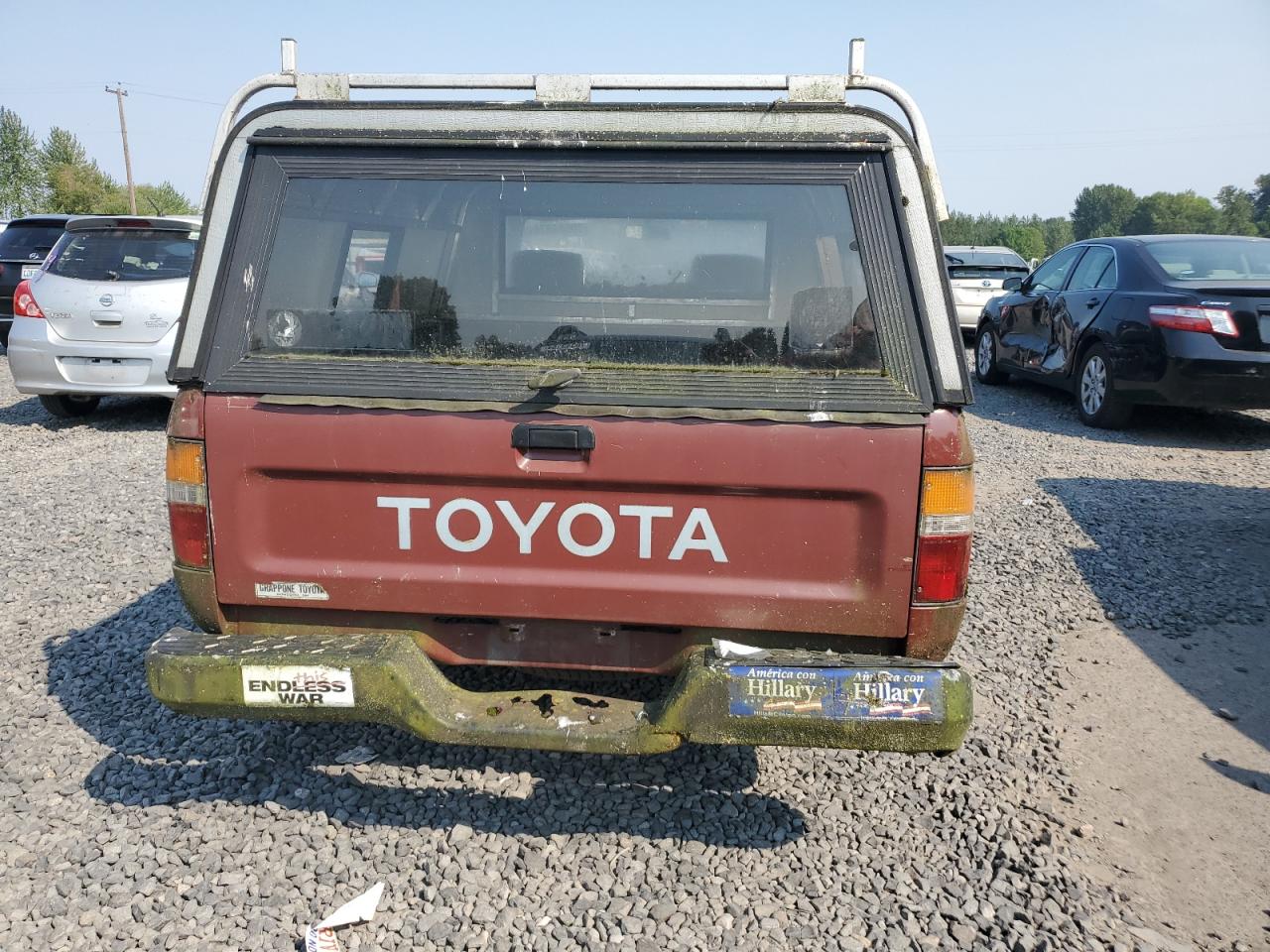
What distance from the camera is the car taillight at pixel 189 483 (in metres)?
2.69

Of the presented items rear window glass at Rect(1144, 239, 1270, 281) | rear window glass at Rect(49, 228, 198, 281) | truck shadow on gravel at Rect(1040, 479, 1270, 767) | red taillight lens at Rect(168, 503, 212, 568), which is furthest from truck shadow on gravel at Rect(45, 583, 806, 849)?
rear window glass at Rect(1144, 239, 1270, 281)

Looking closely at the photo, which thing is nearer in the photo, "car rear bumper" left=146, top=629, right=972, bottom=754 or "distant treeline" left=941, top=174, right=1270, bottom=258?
"car rear bumper" left=146, top=629, right=972, bottom=754

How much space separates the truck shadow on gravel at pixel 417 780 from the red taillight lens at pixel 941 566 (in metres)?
0.94

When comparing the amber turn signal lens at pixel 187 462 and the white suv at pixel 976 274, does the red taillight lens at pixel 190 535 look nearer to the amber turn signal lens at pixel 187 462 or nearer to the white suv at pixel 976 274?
the amber turn signal lens at pixel 187 462

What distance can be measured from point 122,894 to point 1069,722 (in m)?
3.40

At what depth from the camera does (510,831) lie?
2.96m

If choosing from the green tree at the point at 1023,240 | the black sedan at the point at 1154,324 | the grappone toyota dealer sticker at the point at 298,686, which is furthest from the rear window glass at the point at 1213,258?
the green tree at the point at 1023,240

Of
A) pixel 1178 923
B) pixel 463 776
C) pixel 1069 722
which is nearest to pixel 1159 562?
pixel 1069 722

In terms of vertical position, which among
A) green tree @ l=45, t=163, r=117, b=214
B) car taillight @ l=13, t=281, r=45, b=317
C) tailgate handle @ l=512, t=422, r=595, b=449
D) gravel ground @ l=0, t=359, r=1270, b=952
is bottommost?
gravel ground @ l=0, t=359, r=1270, b=952

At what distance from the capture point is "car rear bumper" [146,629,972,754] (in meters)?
2.39

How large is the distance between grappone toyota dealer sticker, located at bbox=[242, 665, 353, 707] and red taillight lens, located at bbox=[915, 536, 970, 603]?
1.59m

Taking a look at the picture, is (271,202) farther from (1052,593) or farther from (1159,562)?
(1159,562)

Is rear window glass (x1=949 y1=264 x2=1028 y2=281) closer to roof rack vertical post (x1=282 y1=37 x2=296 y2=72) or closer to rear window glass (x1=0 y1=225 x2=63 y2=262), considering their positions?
rear window glass (x1=0 y1=225 x2=63 y2=262)

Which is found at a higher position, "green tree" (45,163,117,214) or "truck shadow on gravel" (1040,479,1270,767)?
"green tree" (45,163,117,214)
